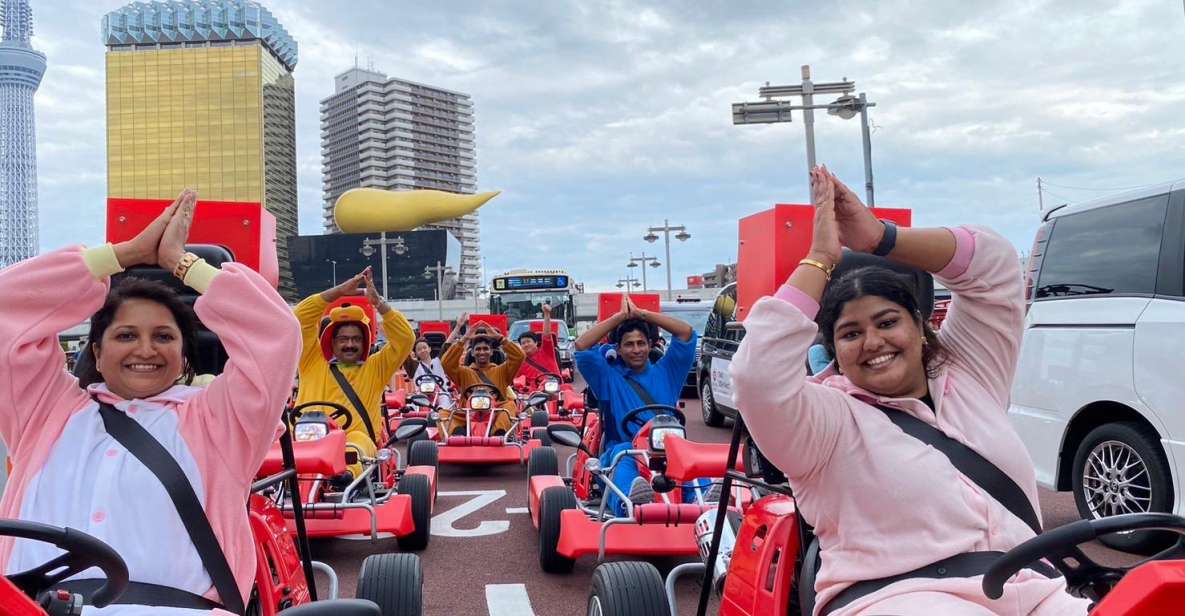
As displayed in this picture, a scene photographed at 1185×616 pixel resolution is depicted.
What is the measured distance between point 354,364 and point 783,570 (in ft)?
16.3

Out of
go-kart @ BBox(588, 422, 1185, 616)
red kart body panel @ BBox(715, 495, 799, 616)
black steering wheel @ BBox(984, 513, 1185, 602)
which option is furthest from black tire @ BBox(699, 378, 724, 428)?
black steering wheel @ BBox(984, 513, 1185, 602)

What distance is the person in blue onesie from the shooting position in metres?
6.35

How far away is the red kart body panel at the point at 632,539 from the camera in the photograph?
512cm

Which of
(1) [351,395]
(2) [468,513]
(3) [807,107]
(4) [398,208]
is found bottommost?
(2) [468,513]

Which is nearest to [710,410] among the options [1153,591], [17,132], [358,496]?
[358,496]

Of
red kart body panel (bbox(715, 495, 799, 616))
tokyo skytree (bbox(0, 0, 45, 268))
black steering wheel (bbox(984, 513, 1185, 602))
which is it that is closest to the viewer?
black steering wheel (bbox(984, 513, 1185, 602))

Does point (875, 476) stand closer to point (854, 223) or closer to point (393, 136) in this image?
point (854, 223)

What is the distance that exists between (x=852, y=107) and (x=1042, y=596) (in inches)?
665

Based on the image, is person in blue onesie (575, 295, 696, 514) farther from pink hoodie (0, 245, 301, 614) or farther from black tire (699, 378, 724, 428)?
black tire (699, 378, 724, 428)

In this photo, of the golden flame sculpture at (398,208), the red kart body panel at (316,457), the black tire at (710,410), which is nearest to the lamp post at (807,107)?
the black tire at (710,410)

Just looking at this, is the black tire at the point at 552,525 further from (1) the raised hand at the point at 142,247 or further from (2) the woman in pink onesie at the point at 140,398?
(1) the raised hand at the point at 142,247

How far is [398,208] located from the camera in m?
80.8

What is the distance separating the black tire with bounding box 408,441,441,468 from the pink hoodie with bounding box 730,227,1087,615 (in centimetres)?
610

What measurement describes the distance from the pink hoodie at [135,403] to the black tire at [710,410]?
10992mm
